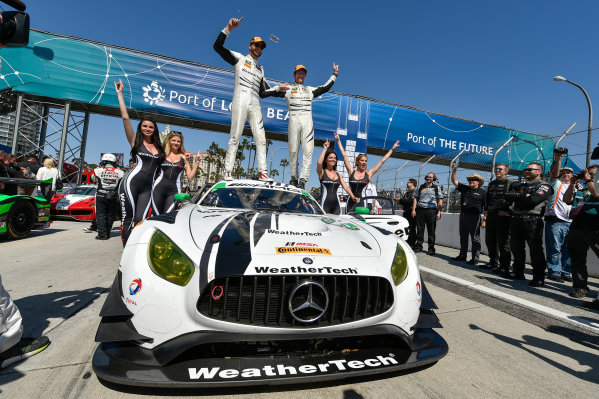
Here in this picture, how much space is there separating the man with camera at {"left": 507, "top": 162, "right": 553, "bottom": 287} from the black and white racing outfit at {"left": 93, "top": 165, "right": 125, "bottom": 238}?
6824mm

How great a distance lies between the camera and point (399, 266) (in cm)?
181

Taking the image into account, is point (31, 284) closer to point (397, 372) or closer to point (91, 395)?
point (91, 395)

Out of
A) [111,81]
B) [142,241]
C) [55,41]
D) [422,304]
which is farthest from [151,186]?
[55,41]

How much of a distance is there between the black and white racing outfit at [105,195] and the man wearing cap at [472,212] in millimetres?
6709

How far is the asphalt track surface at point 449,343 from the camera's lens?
1.42 metres

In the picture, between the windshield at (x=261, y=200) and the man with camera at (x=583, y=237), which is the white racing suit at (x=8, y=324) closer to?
the windshield at (x=261, y=200)

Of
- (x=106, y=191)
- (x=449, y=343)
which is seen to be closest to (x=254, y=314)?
(x=449, y=343)

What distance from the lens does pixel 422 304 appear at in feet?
5.96

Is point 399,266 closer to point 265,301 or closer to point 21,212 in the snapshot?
point 265,301

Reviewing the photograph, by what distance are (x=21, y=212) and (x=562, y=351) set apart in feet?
25.5

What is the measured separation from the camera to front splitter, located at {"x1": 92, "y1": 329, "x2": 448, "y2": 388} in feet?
4.07

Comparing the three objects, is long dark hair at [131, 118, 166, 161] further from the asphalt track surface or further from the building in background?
the building in background

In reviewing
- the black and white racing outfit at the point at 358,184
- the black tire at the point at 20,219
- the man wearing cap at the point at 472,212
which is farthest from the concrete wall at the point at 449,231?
the black tire at the point at 20,219

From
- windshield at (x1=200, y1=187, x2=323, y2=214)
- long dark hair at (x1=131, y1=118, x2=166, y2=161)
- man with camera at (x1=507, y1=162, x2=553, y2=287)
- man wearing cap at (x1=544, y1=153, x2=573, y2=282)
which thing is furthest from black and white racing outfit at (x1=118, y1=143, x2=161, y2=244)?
man wearing cap at (x1=544, y1=153, x2=573, y2=282)
